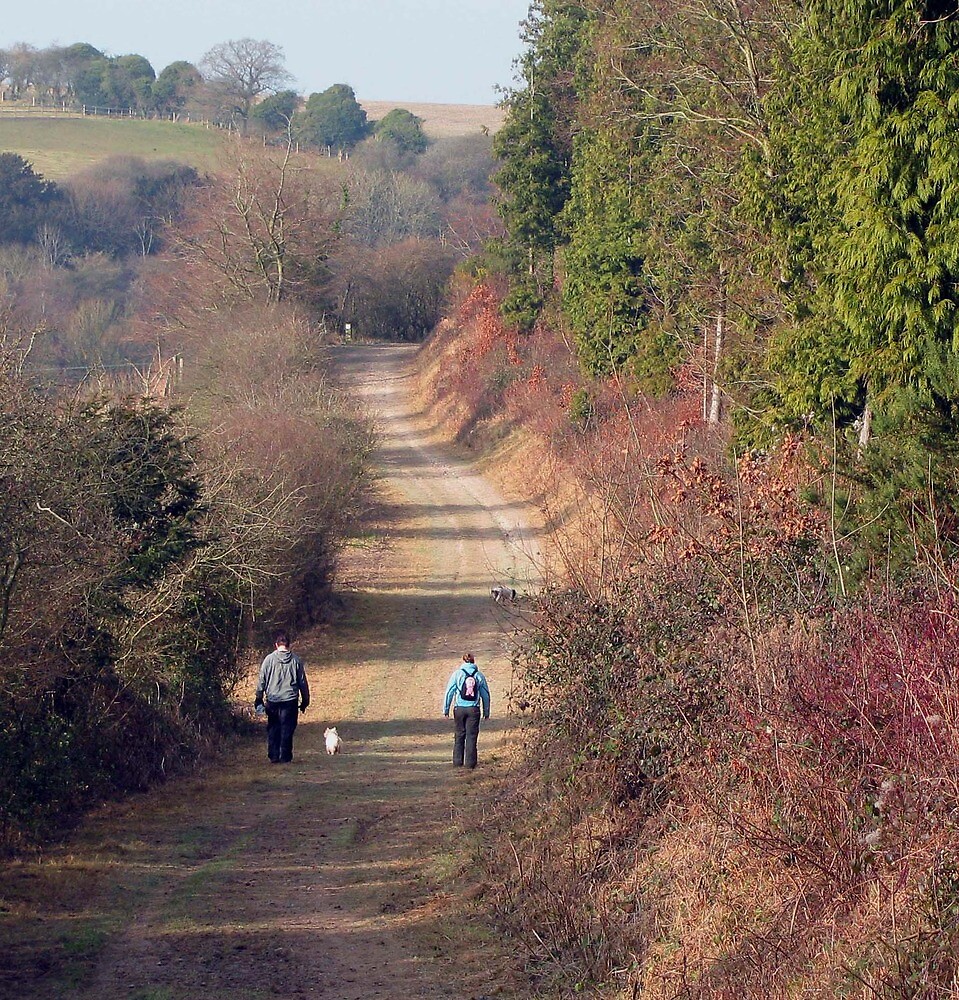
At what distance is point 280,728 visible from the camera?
1516 cm

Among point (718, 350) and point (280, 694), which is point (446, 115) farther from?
point (280, 694)

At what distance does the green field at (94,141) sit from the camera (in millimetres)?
106500

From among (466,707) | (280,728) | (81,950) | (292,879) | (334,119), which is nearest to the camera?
(81,950)

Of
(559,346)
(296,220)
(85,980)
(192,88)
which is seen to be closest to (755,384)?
(85,980)

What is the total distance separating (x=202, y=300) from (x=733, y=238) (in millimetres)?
29023

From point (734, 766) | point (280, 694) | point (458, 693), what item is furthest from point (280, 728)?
point (734, 766)

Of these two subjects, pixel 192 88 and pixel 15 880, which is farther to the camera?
pixel 192 88

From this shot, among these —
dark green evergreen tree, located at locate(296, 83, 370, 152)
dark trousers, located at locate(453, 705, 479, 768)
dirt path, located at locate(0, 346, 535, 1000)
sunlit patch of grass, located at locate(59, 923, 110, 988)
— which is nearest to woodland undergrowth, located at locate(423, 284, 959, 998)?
dirt path, located at locate(0, 346, 535, 1000)

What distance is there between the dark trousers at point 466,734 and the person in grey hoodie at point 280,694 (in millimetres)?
1896

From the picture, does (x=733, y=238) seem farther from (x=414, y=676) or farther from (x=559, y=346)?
(x=559, y=346)

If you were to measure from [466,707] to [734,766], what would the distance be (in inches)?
268

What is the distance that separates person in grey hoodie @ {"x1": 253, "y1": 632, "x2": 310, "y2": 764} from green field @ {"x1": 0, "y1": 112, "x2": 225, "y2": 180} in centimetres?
9242

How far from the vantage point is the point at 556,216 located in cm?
4400

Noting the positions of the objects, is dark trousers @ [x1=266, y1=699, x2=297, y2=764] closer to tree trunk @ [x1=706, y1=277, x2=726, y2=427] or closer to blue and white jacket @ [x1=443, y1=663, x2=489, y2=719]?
blue and white jacket @ [x1=443, y1=663, x2=489, y2=719]
